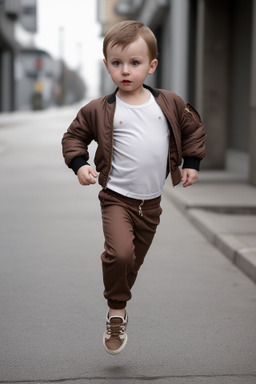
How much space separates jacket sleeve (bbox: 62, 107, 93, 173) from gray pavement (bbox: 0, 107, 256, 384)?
1100 mm

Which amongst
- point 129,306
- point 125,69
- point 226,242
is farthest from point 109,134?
point 226,242

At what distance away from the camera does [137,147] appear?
3.88m

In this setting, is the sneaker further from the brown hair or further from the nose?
the brown hair

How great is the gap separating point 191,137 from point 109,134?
48 cm

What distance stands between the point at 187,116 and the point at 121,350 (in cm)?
132

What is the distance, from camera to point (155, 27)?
92.4 feet

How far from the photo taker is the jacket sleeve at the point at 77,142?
12.7 ft

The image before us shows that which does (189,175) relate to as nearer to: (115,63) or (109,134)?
(109,134)

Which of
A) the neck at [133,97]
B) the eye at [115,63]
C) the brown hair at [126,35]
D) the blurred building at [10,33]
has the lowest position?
the blurred building at [10,33]

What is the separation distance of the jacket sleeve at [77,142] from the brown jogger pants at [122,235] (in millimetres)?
226

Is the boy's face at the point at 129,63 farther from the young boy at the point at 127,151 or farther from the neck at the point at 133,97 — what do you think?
the neck at the point at 133,97

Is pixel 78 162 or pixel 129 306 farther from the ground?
pixel 78 162

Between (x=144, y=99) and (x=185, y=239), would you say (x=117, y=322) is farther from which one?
(x=185, y=239)

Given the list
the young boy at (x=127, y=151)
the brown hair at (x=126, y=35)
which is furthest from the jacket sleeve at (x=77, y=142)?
the brown hair at (x=126, y=35)
